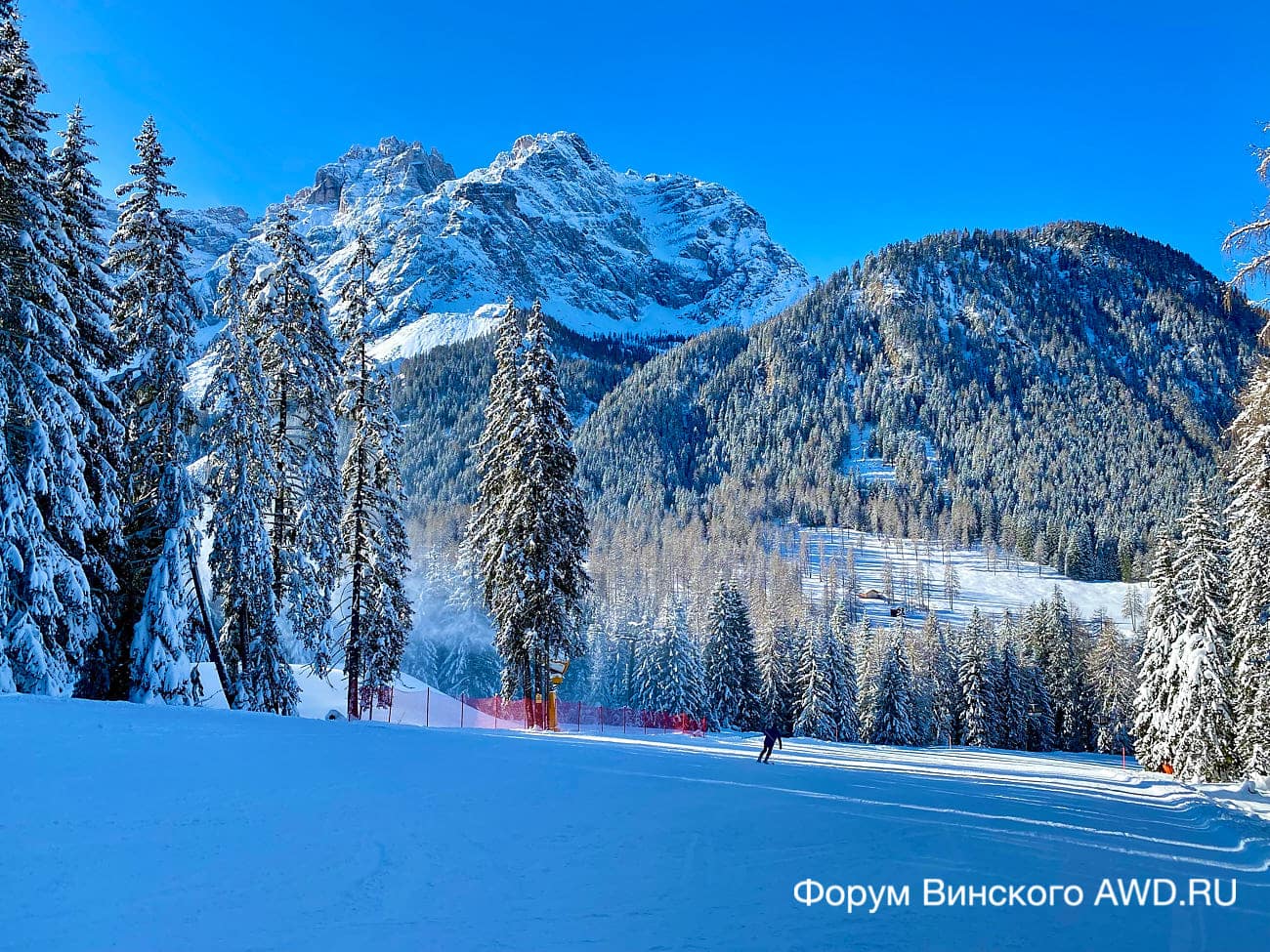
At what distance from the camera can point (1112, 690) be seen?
65188mm

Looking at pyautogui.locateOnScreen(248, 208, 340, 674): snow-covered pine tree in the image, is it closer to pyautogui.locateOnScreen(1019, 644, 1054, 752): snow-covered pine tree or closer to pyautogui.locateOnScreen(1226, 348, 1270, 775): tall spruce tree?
pyautogui.locateOnScreen(1226, 348, 1270, 775): tall spruce tree

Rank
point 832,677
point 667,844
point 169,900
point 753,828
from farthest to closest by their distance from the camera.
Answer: point 832,677, point 753,828, point 667,844, point 169,900

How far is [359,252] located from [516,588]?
1238 cm

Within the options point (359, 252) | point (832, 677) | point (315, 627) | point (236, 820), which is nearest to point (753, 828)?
point (236, 820)

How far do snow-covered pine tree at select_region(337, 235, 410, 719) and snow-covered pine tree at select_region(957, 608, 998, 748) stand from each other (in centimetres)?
5390

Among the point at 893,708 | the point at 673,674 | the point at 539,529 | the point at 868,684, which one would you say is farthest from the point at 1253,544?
the point at 868,684

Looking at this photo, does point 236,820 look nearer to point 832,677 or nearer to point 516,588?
point 516,588

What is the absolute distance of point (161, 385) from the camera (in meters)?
19.2

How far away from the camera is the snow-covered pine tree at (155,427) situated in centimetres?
1781

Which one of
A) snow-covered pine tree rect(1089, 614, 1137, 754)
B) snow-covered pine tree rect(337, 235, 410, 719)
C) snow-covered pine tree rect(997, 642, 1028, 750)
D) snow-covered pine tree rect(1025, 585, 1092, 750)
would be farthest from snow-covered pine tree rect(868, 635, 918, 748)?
snow-covered pine tree rect(337, 235, 410, 719)

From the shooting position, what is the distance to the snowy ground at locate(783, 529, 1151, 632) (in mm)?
146125

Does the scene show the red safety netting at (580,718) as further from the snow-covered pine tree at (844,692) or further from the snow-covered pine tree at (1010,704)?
the snow-covered pine tree at (1010,704)

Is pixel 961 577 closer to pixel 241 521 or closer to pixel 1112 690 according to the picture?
pixel 1112 690

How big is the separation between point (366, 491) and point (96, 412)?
8.85 m
